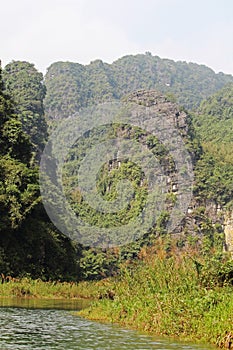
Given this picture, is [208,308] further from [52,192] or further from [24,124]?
[24,124]

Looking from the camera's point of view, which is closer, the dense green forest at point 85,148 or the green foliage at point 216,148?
the dense green forest at point 85,148

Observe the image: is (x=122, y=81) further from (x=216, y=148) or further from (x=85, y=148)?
(x=216, y=148)

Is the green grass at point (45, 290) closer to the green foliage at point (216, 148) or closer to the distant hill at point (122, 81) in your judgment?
the green foliage at point (216, 148)

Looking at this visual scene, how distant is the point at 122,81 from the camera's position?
142 m

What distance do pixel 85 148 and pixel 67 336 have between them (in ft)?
236

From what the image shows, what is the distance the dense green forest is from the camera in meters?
26.0

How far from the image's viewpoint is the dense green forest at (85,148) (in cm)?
2597

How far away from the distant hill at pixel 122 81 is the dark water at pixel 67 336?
317ft


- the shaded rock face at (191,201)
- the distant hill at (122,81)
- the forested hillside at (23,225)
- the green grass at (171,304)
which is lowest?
the green grass at (171,304)

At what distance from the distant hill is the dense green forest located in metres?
0.22

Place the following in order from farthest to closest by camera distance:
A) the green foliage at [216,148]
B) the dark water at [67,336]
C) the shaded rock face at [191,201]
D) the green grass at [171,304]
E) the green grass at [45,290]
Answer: the green foliage at [216,148]
the shaded rock face at [191,201]
the green grass at [45,290]
the green grass at [171,304]
the dark water at [67,336]

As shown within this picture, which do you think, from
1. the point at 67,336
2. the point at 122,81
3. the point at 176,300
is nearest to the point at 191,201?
the point at 176,300

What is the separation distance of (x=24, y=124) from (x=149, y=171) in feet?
47.5

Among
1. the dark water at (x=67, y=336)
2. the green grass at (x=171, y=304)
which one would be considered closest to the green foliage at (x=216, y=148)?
the green grass at (x=171, y=304)
